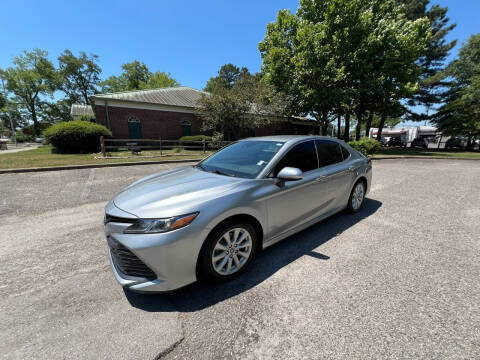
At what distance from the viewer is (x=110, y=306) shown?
196 cm

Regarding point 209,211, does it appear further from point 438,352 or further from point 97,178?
point 97,178

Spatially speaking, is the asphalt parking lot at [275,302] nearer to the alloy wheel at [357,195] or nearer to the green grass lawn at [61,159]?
the alloy wheel at [357,195]

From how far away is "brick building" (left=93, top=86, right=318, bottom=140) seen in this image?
17.0 meters

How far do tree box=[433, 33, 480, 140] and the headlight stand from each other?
1303 inches

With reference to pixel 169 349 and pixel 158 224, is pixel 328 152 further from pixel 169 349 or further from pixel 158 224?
pixel 169 349

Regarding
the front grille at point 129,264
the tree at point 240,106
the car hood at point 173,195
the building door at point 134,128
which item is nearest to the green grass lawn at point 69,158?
the building door at point 134,128

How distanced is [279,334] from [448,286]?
1.90 meters

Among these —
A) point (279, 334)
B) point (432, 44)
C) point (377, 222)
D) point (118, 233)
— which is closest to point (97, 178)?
point (118, 233)

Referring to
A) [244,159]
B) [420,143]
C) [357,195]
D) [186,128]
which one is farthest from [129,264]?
[420,143]

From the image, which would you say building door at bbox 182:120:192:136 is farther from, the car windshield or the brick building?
the car windshield

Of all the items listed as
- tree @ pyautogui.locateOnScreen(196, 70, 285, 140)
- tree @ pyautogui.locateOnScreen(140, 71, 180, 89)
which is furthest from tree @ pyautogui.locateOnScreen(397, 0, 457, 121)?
tree @ pyautogui.locateOnScreen(140, 71, 180, 89)

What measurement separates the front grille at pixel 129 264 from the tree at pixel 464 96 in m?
33.5

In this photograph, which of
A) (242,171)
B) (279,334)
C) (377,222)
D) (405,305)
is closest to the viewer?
(279,334)

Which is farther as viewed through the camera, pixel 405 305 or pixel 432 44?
pixel 432 44
